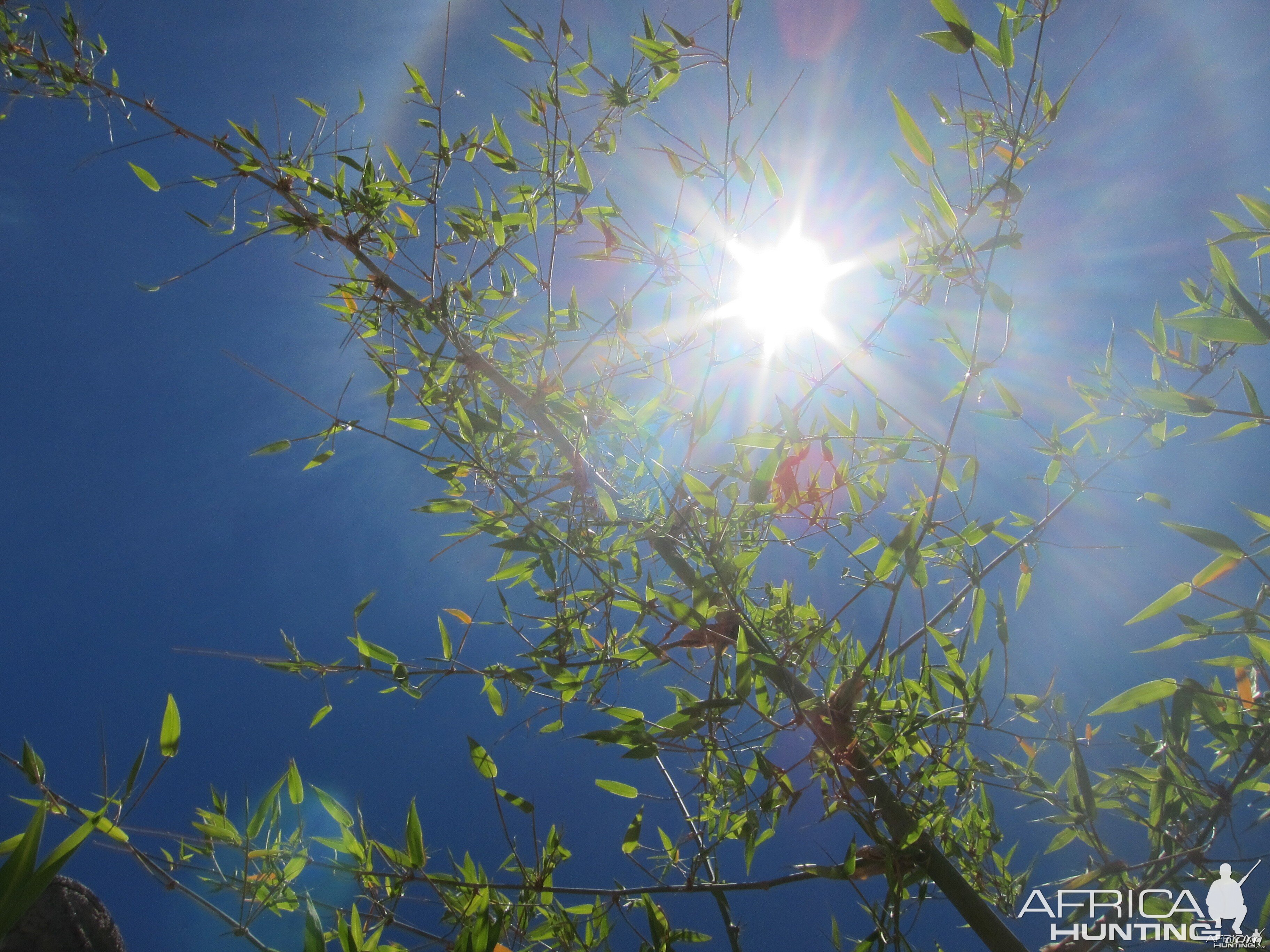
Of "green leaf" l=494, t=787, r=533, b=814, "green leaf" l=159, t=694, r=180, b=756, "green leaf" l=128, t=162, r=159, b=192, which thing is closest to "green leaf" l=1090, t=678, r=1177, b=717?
"green leaf" l=494, t=787, r=533, b=814

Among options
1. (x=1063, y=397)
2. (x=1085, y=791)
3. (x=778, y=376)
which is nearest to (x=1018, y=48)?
(x=1063, y=397)

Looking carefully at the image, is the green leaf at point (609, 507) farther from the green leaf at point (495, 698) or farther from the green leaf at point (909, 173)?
the green leaf at point (909, 173)

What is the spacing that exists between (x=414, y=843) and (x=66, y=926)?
63.8 inches

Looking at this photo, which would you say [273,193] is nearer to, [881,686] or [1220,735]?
[881,686]

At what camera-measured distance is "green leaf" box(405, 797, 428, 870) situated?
69 cm

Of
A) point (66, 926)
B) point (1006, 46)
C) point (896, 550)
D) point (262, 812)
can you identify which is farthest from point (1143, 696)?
point (66, 926)

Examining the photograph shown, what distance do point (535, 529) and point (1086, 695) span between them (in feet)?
9.02

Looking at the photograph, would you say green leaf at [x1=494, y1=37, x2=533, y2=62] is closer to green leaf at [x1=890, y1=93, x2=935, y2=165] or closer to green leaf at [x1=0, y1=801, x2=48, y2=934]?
green leaf at [x1=890, y1=93, x2=935, y2=165]

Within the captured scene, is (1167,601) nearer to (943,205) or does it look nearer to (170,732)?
(943,205)

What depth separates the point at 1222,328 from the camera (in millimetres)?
512

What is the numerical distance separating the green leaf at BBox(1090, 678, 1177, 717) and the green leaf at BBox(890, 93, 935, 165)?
524mm

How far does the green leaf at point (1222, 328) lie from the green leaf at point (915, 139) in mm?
273

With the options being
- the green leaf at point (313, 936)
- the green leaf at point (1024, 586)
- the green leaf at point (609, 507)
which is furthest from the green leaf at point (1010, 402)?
the green leaf at point (313, 936)

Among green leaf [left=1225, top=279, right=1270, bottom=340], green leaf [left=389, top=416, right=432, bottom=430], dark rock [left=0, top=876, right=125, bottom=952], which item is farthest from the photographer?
dark rock [left=0, top=876, right=125, bottom=952]
